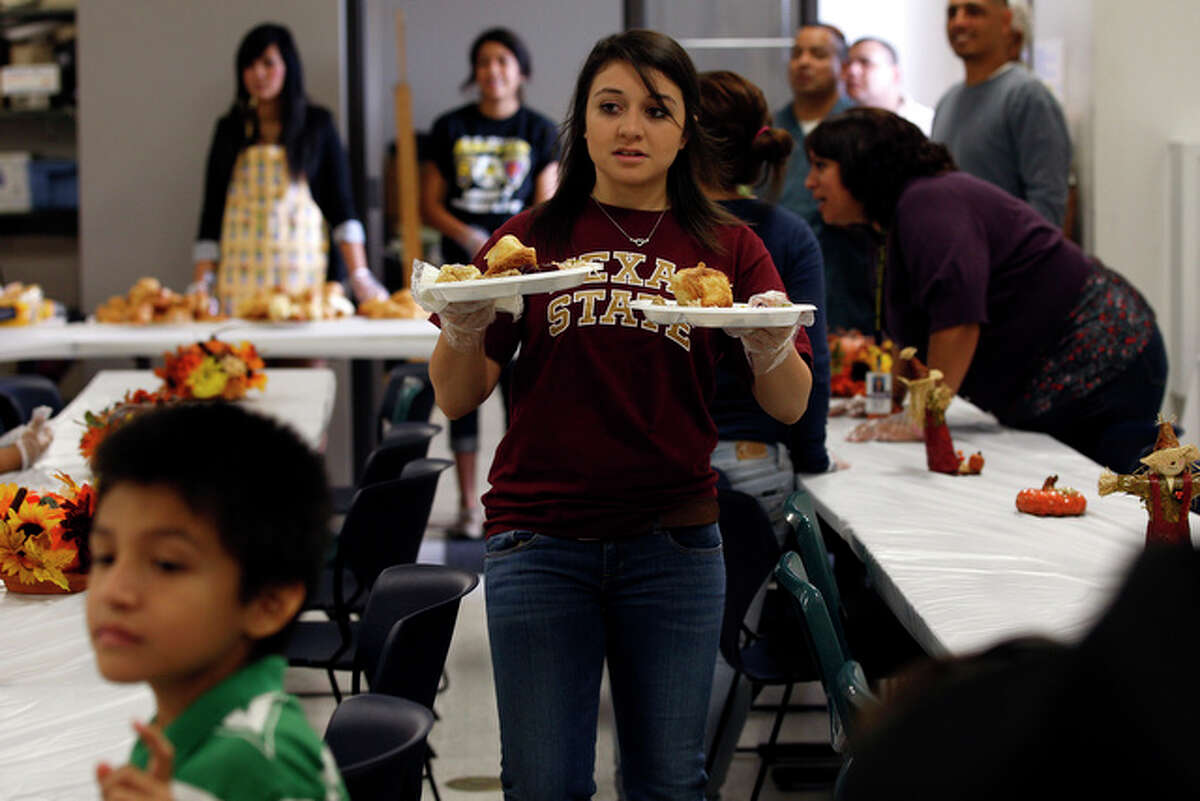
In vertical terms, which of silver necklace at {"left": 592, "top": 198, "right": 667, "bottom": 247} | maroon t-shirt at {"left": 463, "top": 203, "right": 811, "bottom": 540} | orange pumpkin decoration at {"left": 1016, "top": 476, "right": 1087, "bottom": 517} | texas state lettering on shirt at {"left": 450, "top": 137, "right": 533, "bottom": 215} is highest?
texas state lettering on shirt at {"left": 450, "top": 137, "right": 533, "bottom": 215}

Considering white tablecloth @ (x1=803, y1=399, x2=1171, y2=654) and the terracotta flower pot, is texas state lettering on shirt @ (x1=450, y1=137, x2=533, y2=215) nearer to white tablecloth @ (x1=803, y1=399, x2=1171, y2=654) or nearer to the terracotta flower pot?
white tablecloth @ (x1=803, y1=399, x2=1171, y2=654)

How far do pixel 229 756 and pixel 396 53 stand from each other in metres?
7.31

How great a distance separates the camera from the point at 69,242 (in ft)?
25.7

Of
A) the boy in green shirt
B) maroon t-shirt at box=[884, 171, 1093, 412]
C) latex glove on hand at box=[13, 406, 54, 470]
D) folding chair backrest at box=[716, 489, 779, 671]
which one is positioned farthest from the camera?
maroon t-shirt at box=[884, 171, 1093, 412]

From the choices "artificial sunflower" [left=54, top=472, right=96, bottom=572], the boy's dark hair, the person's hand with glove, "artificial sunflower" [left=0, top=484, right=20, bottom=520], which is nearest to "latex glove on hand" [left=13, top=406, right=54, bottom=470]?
the person's hand with glove

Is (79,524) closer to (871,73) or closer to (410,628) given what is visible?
(410,628)

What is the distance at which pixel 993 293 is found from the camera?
3.78 metres

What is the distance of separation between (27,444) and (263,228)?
2.97 meters

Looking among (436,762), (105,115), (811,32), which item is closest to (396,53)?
(105,115)

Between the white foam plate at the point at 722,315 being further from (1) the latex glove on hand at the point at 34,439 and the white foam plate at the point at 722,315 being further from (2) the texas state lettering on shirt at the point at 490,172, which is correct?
(2) the texas state lettering on shirt at the point at 490,172

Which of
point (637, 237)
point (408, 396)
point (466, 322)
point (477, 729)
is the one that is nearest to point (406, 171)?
point (408, 396)

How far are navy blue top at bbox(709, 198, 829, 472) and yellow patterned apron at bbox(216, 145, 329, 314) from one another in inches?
141

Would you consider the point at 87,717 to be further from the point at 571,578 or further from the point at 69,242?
the point at 69,242

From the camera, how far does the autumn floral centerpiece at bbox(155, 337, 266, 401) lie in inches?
165
